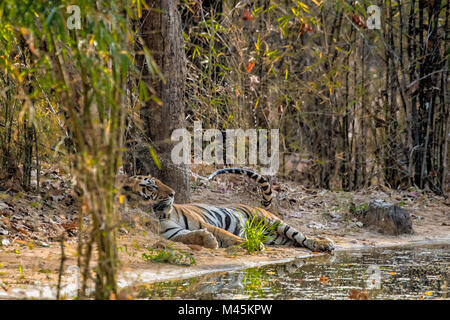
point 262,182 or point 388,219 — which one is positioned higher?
point 262,182

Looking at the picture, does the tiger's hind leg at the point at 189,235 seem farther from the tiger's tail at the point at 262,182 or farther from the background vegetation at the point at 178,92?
the tiger's tail at the point at 262,182

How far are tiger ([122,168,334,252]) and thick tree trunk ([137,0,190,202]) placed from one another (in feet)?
1.81

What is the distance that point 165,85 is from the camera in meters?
7.54

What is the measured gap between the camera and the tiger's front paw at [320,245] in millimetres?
7036

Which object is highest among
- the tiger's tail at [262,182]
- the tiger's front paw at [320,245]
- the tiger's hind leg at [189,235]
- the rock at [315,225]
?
the tiger's tail at [262,182]

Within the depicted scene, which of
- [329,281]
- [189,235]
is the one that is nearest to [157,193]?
[189,235]

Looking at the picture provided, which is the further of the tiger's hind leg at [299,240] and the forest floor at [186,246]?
the tiger's hind leg at [299,240]

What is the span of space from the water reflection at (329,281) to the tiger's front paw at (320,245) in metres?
0.54

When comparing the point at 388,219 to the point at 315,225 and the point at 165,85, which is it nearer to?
the point at 315,225

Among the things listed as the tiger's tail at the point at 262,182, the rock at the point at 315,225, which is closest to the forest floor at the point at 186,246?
the rock at the point at 315,225

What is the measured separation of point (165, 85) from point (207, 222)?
160cm

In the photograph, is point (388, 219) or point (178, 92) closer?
point (178, 92)

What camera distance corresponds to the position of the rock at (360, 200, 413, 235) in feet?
28.2

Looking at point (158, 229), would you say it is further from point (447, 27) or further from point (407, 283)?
point (447, 27)
